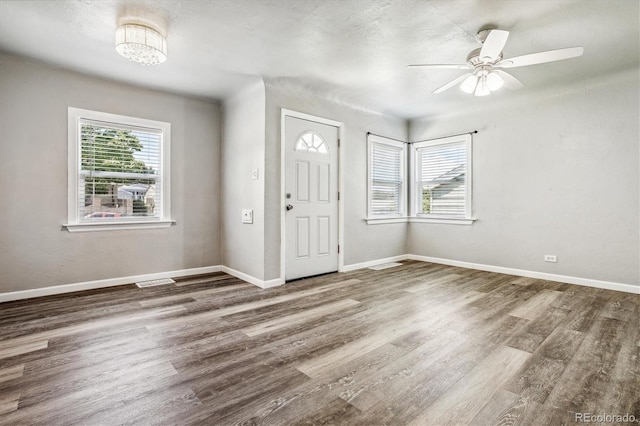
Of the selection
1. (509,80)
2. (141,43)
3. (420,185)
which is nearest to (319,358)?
(141,43)

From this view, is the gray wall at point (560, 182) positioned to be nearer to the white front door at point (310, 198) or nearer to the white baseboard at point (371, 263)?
the white baseboard at point (371, 263)

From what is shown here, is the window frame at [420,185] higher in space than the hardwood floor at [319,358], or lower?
higher

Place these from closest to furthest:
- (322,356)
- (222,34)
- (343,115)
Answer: (322,356)
(222,34)
(343,115)

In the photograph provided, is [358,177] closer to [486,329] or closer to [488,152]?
[488,152]

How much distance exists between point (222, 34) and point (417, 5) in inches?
65.8

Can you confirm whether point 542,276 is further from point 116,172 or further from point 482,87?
point 116,172

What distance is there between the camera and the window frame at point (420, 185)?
501 centimetres

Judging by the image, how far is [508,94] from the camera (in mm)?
4387

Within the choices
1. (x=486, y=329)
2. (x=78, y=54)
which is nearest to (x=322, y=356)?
(x=486, y=329)

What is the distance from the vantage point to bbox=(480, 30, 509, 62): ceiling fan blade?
7.86ft

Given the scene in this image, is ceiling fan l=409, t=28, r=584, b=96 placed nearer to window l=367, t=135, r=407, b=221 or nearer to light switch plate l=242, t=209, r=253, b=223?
window l=367, t=135, r=407, b=221

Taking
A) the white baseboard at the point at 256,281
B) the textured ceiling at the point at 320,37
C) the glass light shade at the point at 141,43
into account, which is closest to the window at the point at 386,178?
the textured ceiling at the point at 320,37

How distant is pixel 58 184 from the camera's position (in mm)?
3525

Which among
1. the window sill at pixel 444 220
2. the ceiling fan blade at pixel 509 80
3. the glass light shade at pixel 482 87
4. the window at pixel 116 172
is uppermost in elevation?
the ceiling fan blade at pixel 509 80
